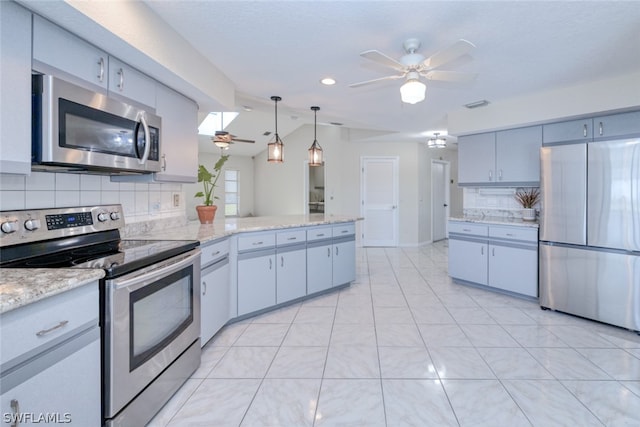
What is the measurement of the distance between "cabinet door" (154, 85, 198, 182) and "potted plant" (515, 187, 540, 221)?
3.80 metres

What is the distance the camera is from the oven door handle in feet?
4.85

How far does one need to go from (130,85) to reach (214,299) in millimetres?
1616

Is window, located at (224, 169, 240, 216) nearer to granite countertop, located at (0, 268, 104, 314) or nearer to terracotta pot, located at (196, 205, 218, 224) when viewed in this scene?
terracotta pot, located at (196, 205, 218, 224)

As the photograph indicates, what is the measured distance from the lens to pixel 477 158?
4402 millimetres

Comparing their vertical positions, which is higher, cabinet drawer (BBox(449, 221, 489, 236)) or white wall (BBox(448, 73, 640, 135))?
white wall (BBox(448, 73, 640, 135))

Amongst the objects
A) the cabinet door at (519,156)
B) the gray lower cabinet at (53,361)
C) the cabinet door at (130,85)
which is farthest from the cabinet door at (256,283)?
the cabinet door at (519,156)

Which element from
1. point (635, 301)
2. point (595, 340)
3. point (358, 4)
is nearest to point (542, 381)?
point (595, 340)

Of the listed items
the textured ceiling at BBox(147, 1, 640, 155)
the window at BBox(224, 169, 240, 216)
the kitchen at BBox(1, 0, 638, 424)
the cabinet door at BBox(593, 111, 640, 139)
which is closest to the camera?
the kitchen at BBox(1, 0, 638, 424)

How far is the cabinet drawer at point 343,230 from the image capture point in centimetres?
389

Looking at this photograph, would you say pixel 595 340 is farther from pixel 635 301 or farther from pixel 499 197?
pixel 499 197

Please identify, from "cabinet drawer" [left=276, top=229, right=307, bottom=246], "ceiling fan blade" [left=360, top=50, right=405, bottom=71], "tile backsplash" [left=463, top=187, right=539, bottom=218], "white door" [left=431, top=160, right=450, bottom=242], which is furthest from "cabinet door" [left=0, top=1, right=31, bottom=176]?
"white door" [left=431, top=160, right=450, bottom=242]

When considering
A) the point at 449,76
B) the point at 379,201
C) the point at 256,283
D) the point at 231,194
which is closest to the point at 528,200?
the point at 449,76

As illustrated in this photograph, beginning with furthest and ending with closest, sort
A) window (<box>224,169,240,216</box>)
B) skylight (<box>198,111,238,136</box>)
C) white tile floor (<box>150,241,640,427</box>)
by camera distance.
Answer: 1. window (<box>224,169,240,216</box>)
2. skylight (<box>198,111,238,136</box>)
3. white tile floor (<box>150,241,640,427</box>)

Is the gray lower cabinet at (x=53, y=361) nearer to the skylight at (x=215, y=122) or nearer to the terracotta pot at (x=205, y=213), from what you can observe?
the terracotta pot at (x=205, y=213)
